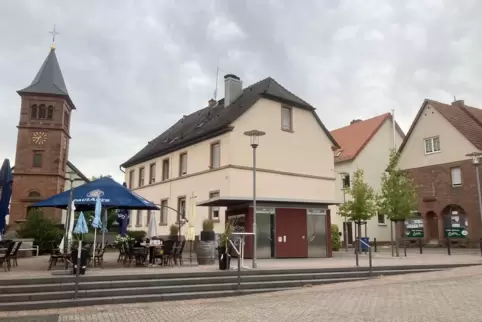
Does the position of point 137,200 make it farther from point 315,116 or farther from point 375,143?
point 375,143

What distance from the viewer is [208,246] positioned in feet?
55.8

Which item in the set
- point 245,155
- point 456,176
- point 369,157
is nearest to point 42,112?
point 245,155

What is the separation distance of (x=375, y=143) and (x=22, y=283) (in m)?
36.7

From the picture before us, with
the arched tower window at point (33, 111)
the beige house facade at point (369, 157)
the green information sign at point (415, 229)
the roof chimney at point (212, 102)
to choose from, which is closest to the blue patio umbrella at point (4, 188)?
the roof chimney at point (212, 102)

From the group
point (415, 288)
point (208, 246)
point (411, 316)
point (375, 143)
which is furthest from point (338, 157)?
point (411, 316)

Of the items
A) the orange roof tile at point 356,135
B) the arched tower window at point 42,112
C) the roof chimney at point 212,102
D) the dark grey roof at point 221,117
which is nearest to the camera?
the dark grey roof at point 221,117

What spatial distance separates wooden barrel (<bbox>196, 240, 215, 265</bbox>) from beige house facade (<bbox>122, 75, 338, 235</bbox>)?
8.29 meters

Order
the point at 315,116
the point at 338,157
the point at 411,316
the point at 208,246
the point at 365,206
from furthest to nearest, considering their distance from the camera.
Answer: the point at 338,157 → the point at 315,116 → the point at 365,206 → the point at 208,246 → the point at 411,316

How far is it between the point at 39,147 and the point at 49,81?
26.9ft

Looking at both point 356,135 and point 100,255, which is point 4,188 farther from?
point 356,135

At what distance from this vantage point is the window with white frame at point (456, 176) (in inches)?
1337

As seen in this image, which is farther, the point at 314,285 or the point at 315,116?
the point at 315,116

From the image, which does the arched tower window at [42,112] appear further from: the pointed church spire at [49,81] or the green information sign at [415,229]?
the green information sign at [415,229]

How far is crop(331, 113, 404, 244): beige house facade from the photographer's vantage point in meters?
40.7
